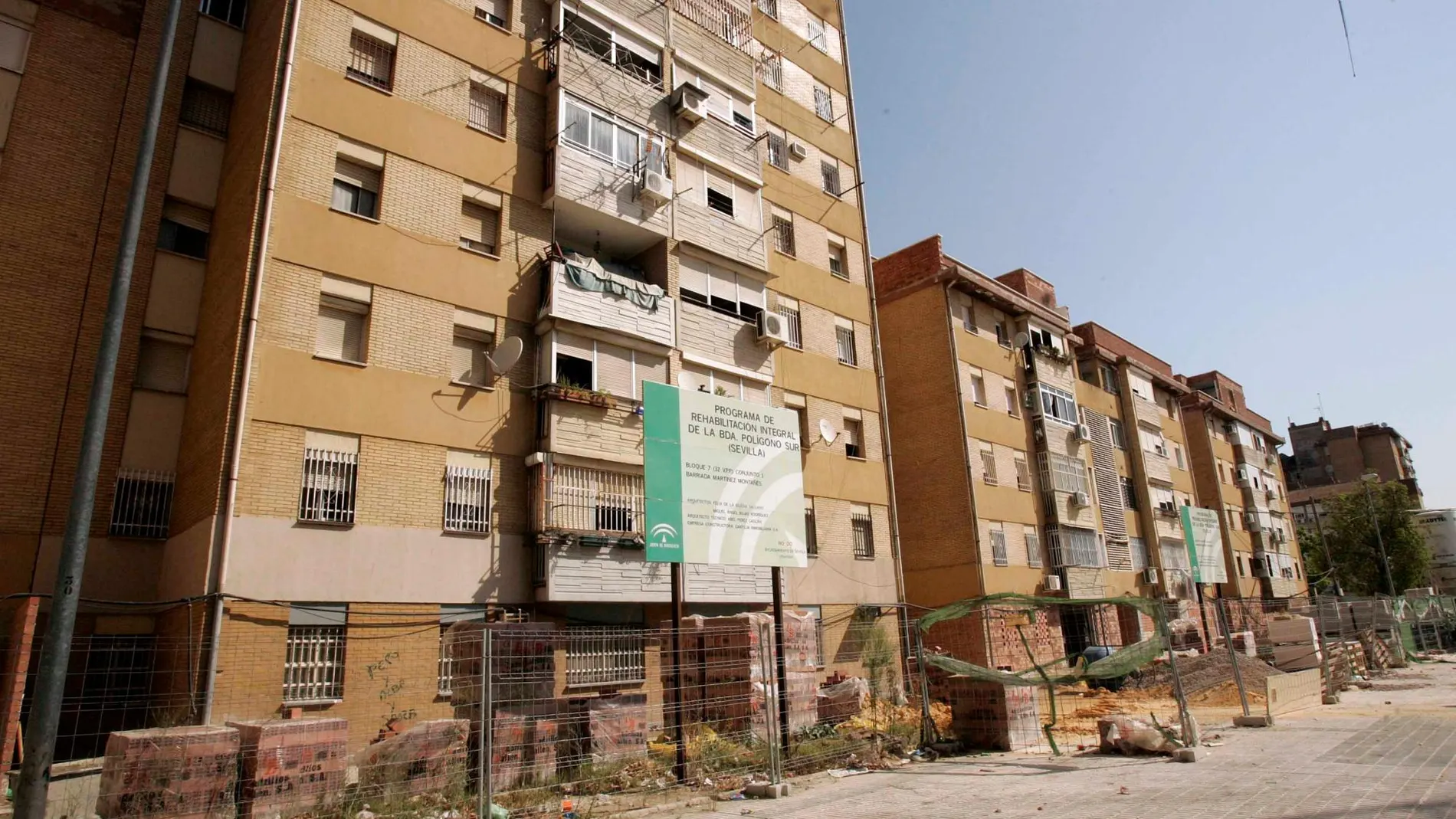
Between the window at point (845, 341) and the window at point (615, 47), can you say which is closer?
the window at point (615, 47)

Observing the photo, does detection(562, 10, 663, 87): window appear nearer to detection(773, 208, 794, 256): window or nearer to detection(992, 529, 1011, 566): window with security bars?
detection(773, 208, 794, 256): window

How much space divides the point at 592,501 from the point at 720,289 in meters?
7.03

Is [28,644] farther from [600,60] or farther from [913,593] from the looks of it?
[913,593]

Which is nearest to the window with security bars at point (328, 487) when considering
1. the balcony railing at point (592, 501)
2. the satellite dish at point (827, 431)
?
the balcony railing at point (592, 501)

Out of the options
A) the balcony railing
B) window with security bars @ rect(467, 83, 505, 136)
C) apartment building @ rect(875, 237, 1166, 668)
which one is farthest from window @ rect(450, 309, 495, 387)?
apartment building @ rect(875, 237, 1166, 668)

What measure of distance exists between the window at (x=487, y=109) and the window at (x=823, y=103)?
39.3 feet

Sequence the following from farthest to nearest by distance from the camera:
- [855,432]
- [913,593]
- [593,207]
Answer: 1. [913,593]
2. [855,432]
3. [593,207]

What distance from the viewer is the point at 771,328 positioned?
69.1 feet

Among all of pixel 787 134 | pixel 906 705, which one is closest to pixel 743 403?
pixel 906 705

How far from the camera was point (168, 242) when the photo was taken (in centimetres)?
1582

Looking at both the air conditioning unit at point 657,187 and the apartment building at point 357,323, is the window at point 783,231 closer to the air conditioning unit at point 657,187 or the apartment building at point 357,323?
the apartment building at point 357,323

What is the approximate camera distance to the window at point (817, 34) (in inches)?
1095

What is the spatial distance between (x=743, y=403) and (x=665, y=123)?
34.6 feet

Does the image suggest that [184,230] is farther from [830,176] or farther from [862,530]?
[830,176]
